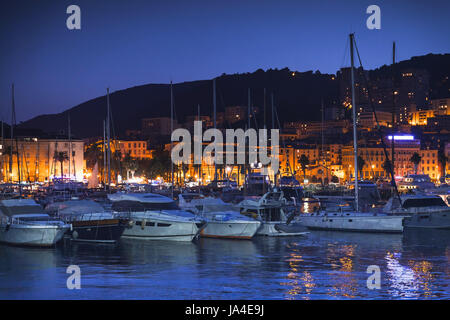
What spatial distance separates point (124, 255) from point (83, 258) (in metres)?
1.96

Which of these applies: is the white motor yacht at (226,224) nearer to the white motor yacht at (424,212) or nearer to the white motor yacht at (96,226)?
the white motor yacht at (96,226)

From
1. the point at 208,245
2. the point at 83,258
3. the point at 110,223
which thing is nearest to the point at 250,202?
the point at 208,245

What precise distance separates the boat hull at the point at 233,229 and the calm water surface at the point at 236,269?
0.70 metres

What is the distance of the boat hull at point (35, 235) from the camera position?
31000mm

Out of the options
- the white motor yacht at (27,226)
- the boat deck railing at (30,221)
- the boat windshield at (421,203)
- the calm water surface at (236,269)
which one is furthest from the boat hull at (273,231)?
the boat deck railing at (30,221)

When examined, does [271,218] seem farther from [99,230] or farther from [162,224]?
[99,230]

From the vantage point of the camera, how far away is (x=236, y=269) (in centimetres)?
2527

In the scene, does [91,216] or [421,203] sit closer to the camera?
[91,216]

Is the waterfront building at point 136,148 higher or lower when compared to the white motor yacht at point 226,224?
higher

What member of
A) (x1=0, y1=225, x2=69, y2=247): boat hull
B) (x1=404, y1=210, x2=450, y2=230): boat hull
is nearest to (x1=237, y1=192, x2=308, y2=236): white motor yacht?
(x1=404, y1=210, x2=450, y2=230): boat hull

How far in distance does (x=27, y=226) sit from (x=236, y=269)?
1189 cm

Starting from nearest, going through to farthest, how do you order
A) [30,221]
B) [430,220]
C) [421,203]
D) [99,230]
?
[30,221]
[99,230]
[430,220]
[421,203]

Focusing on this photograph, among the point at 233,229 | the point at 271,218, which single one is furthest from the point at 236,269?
the point at 271,218
